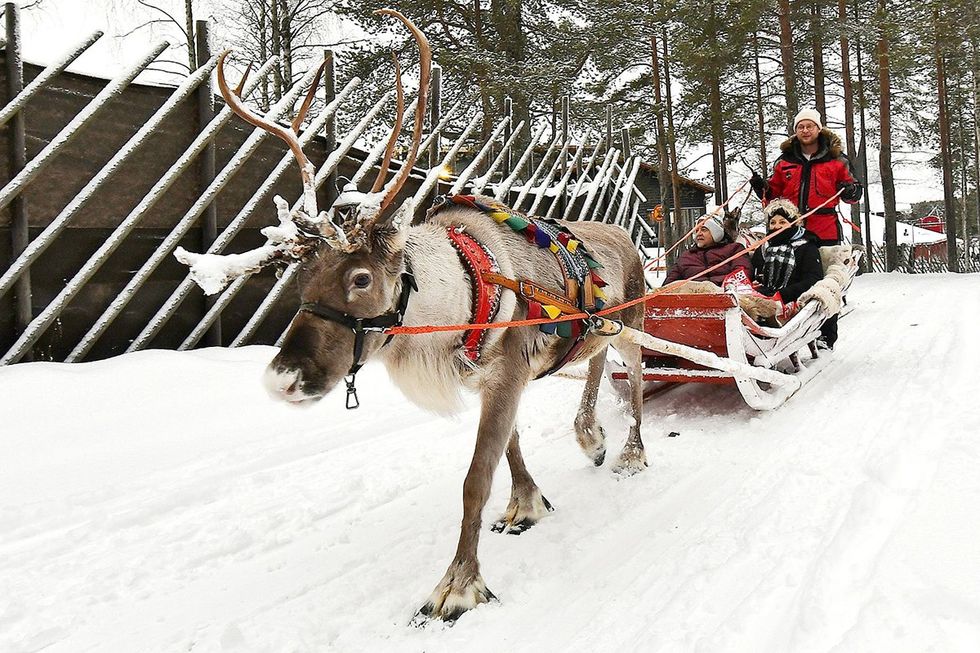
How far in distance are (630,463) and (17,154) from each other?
513 centimetres

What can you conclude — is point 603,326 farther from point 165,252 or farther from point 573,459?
point 165,252

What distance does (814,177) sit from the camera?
661cm

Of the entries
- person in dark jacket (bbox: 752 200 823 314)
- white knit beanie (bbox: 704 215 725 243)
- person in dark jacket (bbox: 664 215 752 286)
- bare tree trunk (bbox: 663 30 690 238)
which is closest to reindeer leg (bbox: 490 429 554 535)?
person in dark jacket (bbox: 664 215 752 286)

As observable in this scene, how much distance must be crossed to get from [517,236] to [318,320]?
4.16 ft

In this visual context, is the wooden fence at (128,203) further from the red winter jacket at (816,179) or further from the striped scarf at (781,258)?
the red winter jacket at (816,179)

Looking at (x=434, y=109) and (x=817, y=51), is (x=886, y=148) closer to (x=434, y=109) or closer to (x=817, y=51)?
(x=817, y=51)

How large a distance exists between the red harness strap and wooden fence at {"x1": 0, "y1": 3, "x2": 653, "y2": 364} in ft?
8.25

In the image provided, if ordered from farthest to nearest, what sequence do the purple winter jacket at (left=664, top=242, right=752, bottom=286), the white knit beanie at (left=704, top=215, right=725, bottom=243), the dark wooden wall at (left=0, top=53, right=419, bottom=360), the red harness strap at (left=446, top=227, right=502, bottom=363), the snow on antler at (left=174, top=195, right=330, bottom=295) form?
the white knit beanie at (left=704, top=215, right=725, bottom=243), the purple winter jacket at (left=664, top=242, right=752, bottom=286), the dark wooden wall at (left=0, top=53, right=419, bottom=360), the red harness strap at (left=446, top=227, right=502, bottom=363), the snow on antler at (left=174, top=195, right=330, bottom=295)

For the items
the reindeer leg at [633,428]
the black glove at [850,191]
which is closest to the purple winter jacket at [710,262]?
the black glove at [850,191]

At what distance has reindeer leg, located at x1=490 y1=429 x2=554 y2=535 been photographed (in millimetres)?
3285

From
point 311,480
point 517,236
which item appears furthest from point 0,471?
point 517,236

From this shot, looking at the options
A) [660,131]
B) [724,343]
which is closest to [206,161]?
[724,343]

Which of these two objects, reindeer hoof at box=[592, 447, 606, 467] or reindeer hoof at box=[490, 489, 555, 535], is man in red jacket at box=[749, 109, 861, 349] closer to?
reindeer hoof at box=[592, 447, 606, 467]

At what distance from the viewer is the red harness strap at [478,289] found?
9.04ft
